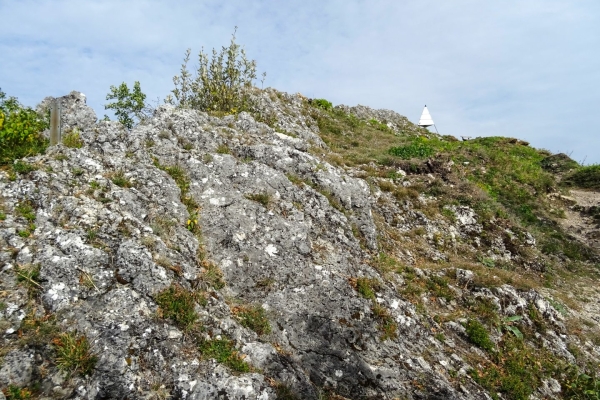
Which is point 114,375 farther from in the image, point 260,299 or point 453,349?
point 453,349

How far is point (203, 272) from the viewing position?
8.83m

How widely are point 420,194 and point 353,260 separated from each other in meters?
9.21

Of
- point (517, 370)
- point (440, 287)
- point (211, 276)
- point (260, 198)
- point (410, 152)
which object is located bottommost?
point (517, 370)

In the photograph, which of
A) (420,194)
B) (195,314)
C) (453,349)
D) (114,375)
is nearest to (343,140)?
(420,194)

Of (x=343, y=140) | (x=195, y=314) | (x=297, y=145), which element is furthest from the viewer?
(x=343, y=140)

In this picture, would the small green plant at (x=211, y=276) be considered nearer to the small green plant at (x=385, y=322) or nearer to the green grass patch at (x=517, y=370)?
the small green plant at (x=385, y=322)

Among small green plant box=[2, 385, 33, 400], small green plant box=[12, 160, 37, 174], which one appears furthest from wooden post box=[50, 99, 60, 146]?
small green plant box=[2, 385, 33, 400]

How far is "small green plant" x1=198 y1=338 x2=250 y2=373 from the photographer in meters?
7.09

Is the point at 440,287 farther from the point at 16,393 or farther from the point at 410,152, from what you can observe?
the point at 410,152

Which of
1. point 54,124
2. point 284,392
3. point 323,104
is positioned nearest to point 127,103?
point 54,124

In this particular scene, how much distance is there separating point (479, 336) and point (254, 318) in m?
6.93

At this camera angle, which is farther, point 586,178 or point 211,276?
point 586,178

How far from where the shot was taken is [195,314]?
7.61 metres

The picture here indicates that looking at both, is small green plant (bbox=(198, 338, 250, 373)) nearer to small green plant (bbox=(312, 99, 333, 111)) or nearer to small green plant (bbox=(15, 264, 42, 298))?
small green plant (bbox=(15, 264, 42, 298))
